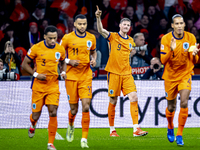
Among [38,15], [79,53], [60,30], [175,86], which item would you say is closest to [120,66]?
[79,53]

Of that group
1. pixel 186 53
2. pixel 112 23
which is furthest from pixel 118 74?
pixel 112 23

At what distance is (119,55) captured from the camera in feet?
26.8

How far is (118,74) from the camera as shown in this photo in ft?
26.8

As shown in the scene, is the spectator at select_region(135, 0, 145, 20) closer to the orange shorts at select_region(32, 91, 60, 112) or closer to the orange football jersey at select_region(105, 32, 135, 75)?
the orange football jersey at select_region(105, 32, 135, 75)

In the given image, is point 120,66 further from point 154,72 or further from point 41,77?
point 154,72

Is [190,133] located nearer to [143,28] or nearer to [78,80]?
[78,80]

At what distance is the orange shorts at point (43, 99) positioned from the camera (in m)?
6.66

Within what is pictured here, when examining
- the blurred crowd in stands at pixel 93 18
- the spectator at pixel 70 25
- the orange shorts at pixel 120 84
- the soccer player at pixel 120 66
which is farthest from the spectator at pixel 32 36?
the orange shorts at pixel 120 84

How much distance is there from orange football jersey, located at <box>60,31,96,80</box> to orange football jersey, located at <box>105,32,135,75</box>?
0.90 metres

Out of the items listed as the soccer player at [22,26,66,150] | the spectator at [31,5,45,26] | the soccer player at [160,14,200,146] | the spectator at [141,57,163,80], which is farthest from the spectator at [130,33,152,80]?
the soccer player at [22,26,66,150]

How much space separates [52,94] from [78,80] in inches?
29.8

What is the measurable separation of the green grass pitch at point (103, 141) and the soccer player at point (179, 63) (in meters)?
0.40

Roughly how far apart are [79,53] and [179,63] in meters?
1.82

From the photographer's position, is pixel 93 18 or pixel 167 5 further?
pixel 167 5
